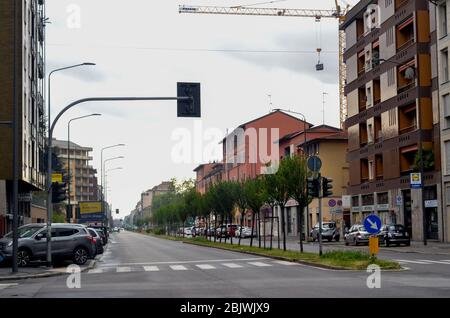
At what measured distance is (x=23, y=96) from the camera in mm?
45281

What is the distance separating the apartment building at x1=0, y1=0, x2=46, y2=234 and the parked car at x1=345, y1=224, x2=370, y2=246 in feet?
73.0

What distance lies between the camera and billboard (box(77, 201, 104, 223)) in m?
73.8

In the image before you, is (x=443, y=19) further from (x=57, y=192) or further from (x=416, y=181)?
(x=57, y=192)

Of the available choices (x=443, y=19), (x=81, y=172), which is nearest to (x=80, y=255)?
(x=443, y=19)

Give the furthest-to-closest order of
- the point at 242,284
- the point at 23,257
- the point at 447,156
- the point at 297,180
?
the point at 447,156 < the point at 297,180 < the point at 23,257 < the point at 242,284

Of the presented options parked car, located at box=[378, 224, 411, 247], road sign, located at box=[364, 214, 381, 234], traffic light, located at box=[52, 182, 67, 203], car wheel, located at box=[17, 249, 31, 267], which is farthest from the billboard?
road sign, located at box=[364, 214, 381, 234]

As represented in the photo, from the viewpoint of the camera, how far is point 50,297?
51.9 feet

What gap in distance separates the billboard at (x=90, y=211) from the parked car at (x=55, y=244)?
43491 millimetres

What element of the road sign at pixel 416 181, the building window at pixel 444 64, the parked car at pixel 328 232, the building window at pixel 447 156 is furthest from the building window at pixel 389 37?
the parked car at pixel 328 232

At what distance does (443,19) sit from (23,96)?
2828 cm

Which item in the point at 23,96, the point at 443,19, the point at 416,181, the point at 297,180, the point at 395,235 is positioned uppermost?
the point at 443,19

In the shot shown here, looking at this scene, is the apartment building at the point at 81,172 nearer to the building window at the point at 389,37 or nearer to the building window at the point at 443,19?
the building window at the point at 389,37

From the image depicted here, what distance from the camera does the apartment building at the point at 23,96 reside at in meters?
43.3

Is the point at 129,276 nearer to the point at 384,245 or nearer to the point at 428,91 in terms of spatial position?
the point at 384,245
